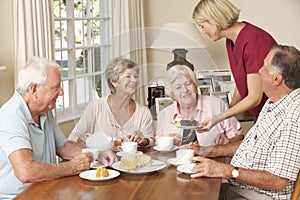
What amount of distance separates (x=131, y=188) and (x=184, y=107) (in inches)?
20.8

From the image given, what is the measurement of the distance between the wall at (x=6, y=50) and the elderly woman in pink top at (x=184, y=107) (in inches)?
47.7

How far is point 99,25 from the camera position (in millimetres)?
4211

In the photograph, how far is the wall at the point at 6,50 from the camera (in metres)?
3.12

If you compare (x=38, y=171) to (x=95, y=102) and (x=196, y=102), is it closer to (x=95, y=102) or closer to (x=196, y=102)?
(x=95, y=102)

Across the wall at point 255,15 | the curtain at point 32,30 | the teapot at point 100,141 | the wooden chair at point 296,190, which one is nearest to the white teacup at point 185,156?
the teapot at point 100,141

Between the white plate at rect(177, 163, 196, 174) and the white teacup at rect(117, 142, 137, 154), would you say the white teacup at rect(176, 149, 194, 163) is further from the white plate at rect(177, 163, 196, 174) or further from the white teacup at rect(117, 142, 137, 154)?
the white teacup at rect(117, 142, 137, 154)

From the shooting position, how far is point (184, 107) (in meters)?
2.29

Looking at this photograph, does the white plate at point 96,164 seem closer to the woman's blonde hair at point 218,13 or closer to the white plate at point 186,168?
the white plate at point 186,168

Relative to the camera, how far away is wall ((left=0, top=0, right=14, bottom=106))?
3.12 m

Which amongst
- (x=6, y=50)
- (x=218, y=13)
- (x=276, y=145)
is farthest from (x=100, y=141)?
(x=6, y=50)

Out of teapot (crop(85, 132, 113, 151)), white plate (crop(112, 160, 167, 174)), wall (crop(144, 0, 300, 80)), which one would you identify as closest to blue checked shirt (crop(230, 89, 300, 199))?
white plate (crop(112, 160, 167, 174))

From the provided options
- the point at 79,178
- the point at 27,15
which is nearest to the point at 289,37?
the point at 27,15

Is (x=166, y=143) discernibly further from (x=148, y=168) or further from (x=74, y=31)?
(x=74, y=31)

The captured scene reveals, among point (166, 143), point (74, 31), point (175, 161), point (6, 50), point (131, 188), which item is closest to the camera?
point (131, 188)
